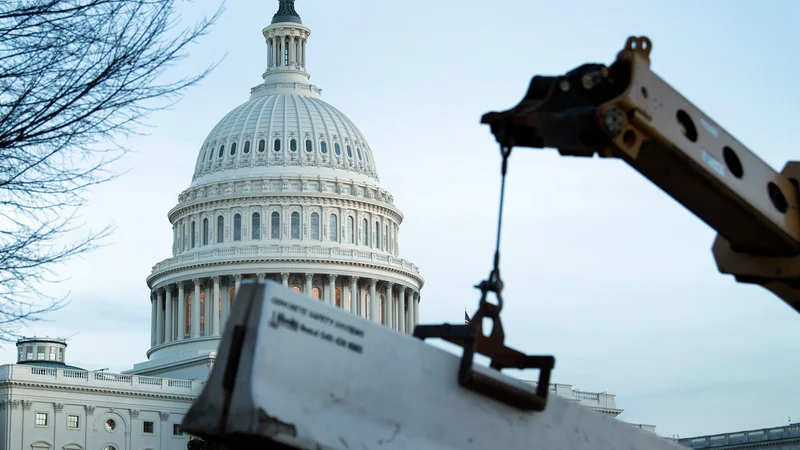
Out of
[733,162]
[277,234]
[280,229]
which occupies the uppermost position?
[280,229]

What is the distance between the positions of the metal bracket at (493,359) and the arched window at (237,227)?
416 ft

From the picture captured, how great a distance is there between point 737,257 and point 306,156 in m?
128

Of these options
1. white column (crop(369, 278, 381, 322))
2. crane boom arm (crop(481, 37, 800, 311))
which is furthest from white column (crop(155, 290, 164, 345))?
crane boom arm (crop(481, 37, 800, 311))

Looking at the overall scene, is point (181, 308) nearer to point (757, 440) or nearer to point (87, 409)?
point (87, 409)

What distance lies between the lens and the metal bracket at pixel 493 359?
29.4ft

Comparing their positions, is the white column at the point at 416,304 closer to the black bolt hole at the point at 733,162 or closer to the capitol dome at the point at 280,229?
the capitol dome at the point at 280,229

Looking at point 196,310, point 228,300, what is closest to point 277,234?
point 228,300

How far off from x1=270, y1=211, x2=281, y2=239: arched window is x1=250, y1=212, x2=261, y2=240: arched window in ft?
3.83

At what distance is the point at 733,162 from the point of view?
31.2 feet

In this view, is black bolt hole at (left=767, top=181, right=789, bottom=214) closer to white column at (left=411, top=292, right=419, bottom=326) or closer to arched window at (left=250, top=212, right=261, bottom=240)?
arched window at (left=250, top=212, right=261, bottom=240)

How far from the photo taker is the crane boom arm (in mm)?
8852

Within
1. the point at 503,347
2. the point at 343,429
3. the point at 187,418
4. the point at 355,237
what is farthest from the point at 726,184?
the point at 355,237

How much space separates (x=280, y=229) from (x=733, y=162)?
12612 cm

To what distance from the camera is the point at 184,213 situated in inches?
5492
